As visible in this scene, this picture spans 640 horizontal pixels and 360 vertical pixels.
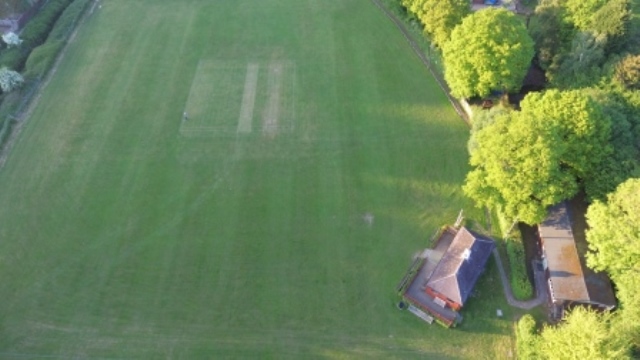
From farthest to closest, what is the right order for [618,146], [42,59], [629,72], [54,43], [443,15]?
1. [54,43]
2. [42,59]
3. [443,15]
4. [629,72]
5. [618,146]

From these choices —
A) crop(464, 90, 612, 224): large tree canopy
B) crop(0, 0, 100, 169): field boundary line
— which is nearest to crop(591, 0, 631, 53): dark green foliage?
crop(464, 90, 612, 224): large tree canopy

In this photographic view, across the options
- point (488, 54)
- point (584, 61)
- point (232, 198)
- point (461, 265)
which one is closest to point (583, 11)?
point (584, 61)

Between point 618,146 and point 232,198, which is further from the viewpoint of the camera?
point 232,198

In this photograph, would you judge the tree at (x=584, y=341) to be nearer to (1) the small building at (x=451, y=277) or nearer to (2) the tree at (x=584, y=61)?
(1) the small building at (x=451, y=277)

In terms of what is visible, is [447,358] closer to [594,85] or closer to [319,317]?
[319,317]

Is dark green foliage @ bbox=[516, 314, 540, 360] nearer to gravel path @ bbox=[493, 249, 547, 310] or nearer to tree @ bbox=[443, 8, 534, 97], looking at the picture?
gravel path @ bbox=[493, 249, 547, 310]

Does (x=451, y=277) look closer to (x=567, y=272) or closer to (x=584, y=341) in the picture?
(x=567, y=272)

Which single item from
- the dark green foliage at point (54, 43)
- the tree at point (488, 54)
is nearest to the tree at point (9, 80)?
the dark green foliage at point (54, 43)
